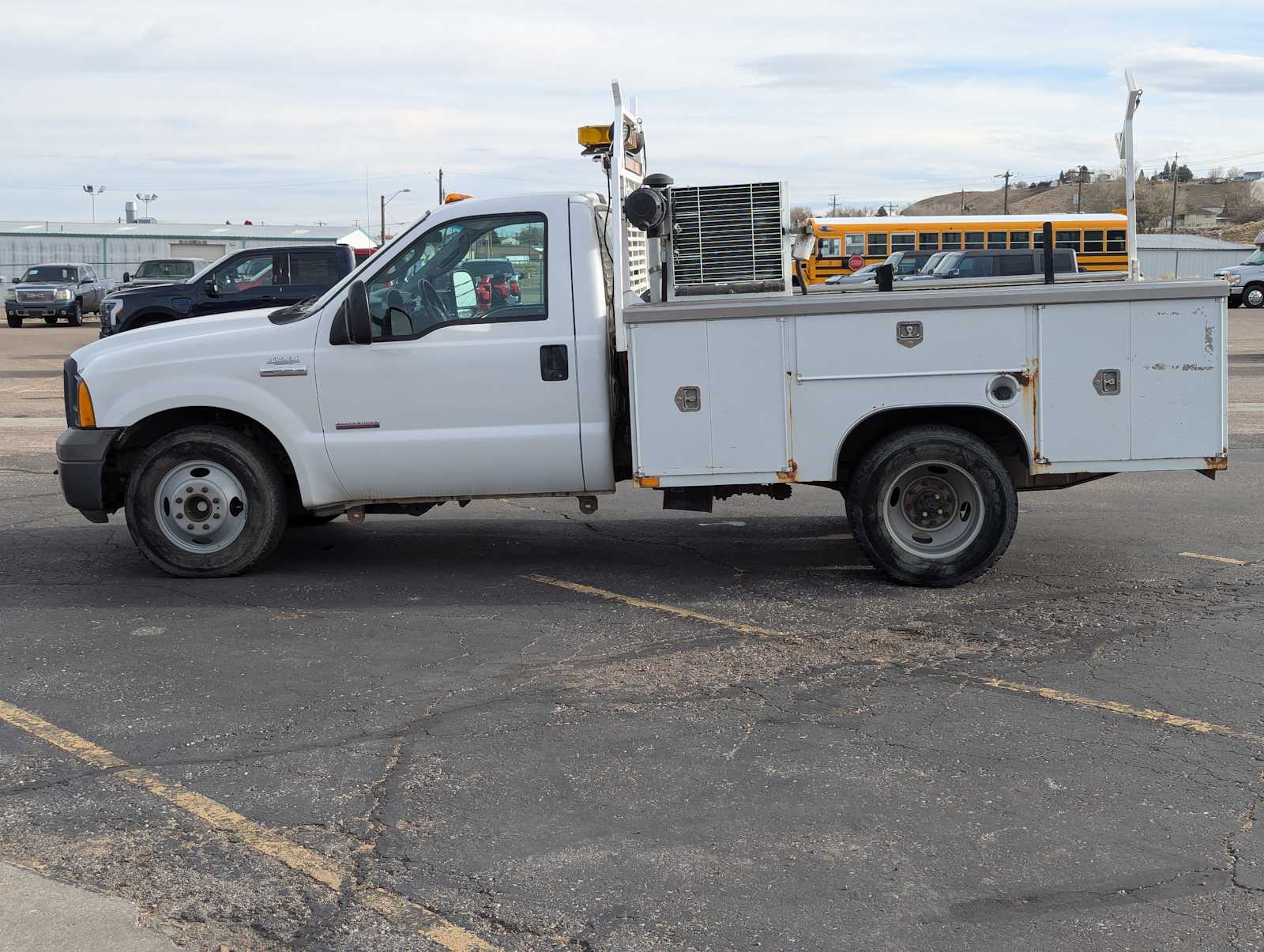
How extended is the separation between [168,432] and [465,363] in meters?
1.88

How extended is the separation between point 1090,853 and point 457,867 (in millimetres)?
1907

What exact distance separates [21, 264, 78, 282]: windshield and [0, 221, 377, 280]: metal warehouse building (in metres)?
24.6

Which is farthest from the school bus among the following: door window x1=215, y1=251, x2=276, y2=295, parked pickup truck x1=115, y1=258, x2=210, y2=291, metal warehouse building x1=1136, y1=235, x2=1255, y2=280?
metal warehouse building x1=1136, y1=235, x2=1255, y2=280

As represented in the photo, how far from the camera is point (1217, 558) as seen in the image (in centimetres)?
810

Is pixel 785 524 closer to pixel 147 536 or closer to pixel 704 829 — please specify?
pixel 147 536

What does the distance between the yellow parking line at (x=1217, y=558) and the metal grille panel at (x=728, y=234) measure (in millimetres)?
3044

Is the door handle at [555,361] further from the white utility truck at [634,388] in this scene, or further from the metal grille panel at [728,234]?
the metal grille panel at [728,234]

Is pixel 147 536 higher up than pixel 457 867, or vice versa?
pixel 147 536

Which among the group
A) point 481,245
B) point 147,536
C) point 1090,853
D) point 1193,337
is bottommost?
point 1090,853

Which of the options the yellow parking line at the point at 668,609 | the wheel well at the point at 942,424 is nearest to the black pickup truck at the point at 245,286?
the yellow parking line at the point at 668,609

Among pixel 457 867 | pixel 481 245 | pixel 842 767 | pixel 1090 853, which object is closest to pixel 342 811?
pixel 457 867

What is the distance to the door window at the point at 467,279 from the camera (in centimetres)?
749

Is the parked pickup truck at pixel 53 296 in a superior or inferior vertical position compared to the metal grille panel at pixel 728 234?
superior

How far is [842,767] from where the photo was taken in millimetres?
4887
